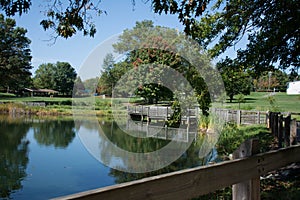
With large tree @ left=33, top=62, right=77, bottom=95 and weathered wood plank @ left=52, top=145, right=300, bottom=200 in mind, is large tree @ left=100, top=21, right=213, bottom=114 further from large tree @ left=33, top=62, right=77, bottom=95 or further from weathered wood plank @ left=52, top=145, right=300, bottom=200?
large tree @ left=33, top=62, right=77, bottom=95

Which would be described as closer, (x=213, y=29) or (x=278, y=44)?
(x=278, y=44)

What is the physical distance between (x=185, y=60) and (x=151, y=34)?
2.79 m

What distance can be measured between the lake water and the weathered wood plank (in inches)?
280

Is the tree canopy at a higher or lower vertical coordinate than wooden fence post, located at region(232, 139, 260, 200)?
higher

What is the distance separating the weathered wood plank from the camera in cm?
125

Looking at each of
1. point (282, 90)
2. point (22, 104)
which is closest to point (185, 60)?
point (22, 104)

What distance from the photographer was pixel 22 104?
36.9m

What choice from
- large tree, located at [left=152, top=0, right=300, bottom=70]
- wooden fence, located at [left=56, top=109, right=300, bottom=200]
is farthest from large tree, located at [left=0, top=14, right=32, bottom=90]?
wooden fence, located at [left=56, top=109, right=300, bottom=200]

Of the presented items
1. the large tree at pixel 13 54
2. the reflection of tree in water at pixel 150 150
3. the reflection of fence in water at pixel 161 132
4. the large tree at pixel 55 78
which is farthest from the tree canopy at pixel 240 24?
the large tree at pixel 55 78

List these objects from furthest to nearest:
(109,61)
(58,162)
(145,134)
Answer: (145,134) → (58,162) → (109,61)

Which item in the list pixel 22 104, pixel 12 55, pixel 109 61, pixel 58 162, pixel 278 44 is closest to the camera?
pixel 278 44

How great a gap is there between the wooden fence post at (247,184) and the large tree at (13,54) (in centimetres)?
3729

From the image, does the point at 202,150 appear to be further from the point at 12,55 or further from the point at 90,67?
the point at 12,55

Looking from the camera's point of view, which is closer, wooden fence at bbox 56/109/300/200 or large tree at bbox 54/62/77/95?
wooden fence at bbox 56/109/300/200
